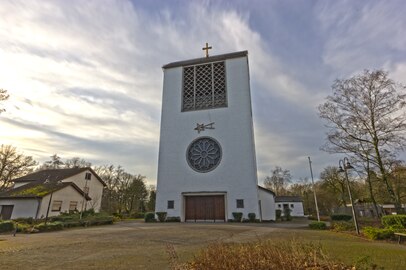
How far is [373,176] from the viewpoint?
1830 cm

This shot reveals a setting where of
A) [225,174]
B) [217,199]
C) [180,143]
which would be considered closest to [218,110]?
[180,143]

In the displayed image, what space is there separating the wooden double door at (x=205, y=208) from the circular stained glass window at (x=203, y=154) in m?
3.02

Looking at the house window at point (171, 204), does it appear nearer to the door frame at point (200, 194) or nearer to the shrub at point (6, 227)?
the door frame at point (200, 194)

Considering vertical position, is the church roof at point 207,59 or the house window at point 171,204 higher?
the church roof at point 207,59

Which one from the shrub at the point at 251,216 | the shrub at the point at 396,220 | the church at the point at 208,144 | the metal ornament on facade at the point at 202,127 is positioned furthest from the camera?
the metal ornament on facade at the point at 202,127

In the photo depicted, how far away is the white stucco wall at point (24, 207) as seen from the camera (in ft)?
83.6

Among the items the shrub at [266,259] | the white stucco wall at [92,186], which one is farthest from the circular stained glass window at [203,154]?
the shrub at [266,259]

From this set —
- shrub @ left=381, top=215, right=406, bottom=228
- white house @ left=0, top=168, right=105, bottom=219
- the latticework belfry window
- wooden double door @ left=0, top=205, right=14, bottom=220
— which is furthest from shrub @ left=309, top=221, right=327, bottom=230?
wooden double door @ left=0, top=205, right=14, bottom=220

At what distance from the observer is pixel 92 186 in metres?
37.1

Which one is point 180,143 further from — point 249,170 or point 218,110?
point 249,170

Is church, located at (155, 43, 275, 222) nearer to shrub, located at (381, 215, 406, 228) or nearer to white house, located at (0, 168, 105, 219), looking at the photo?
shrub, located at (381, 215, 406, 228)

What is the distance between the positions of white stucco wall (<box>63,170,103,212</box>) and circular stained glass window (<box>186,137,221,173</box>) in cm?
1869

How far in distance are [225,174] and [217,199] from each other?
270cm

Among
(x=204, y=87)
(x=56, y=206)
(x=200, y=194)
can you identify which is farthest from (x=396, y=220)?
(x=56, y=206)
